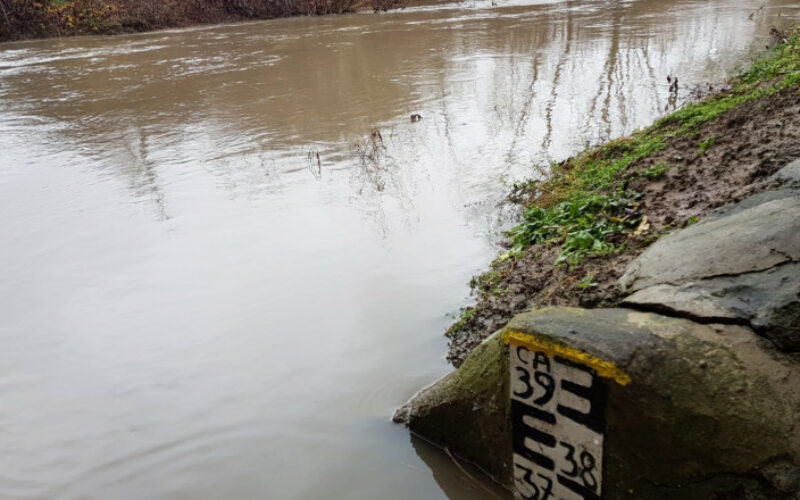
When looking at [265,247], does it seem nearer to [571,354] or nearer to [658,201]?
[658,201]

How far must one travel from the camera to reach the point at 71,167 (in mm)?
8797

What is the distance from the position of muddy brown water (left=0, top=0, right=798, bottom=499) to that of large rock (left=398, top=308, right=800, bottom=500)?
0.93 meters

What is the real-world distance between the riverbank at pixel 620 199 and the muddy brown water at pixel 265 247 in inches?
14.9

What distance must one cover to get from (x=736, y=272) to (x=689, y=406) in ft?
2.89

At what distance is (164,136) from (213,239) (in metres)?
4.64

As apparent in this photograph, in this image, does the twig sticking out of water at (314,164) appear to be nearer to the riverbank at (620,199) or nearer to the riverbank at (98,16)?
the riverbank at (620,199)

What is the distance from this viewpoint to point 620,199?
513cm

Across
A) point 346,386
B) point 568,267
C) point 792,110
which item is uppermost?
point 792,110

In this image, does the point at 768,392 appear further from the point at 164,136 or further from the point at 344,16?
the point at 344,16

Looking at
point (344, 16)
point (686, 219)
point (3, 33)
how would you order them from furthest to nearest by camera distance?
point (344, 16), point (3, 33), point (686, 219)

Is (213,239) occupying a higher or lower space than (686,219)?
lower

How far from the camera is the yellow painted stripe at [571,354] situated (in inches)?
91.8

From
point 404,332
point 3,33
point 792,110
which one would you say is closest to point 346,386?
point 404,332

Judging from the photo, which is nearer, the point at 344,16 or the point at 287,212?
the point at 287,212
